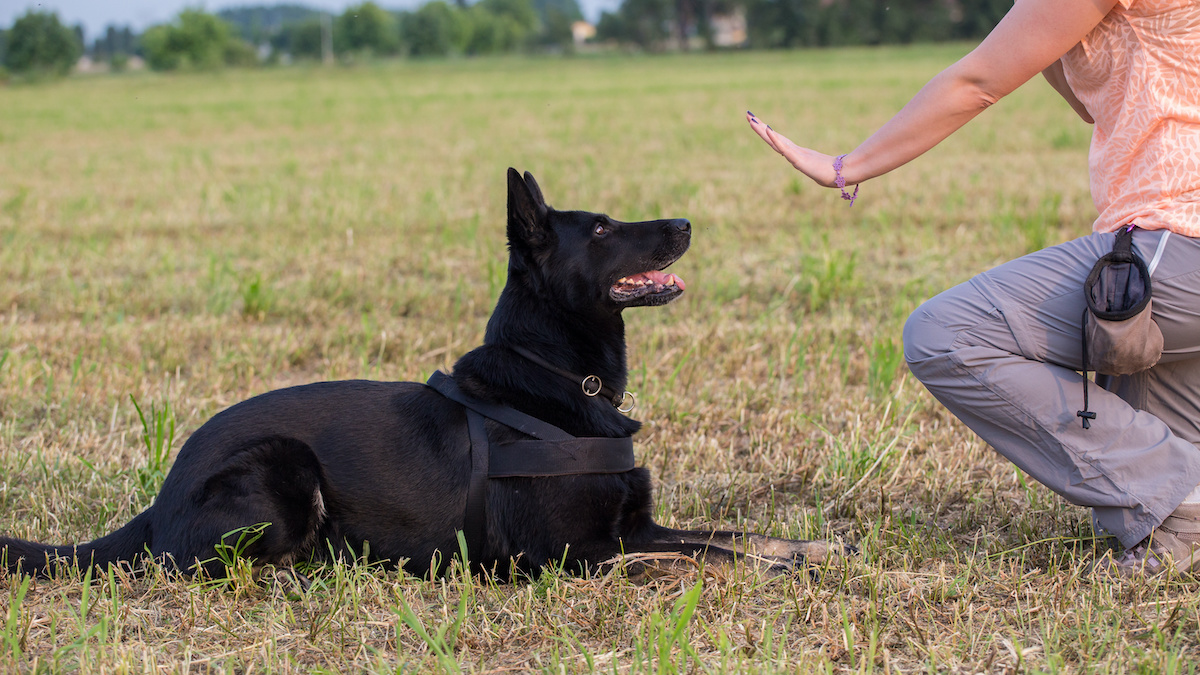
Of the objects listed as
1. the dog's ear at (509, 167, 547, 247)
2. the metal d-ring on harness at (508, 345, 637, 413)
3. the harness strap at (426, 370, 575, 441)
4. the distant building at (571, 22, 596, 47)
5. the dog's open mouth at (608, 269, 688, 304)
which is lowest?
the harness strap at (426, 370, 575, 441)

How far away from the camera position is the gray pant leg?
2752 mm

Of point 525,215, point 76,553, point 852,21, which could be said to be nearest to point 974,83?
point 525,215

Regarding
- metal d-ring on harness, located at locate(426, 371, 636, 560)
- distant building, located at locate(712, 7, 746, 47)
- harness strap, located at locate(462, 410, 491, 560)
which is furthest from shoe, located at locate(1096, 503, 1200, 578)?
distant building, located at locate(712, 7, 746, 47)

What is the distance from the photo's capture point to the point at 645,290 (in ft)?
10.1

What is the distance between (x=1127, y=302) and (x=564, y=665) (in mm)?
1712

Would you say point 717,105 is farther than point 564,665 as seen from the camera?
Yes

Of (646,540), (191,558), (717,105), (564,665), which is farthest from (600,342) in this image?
(717,105)

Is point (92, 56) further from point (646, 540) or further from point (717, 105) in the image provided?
point (646, 540)

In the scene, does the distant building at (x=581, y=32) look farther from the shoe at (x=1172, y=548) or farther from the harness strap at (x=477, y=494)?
the shoe at (x=1172, y=548)

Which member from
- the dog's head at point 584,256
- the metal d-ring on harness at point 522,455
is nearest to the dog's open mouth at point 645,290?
the dog's head at point 584,256

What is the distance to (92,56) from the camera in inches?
3602

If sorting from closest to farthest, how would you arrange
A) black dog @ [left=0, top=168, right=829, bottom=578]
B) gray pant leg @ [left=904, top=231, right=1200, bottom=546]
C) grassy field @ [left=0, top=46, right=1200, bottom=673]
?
grassy field @ [left=0, top=46, right=1200, bottom=673]
gray pant leg @ [left=904, top=231, right=1200, bottom=546]
black dog @ [left=0, top=168, right=829, bottom=578]

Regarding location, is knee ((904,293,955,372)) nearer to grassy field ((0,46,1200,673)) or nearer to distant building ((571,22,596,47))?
grassy field ((0,46,1200,673))

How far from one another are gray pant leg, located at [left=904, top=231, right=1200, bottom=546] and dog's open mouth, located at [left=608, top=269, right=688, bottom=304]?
76 centimetres
